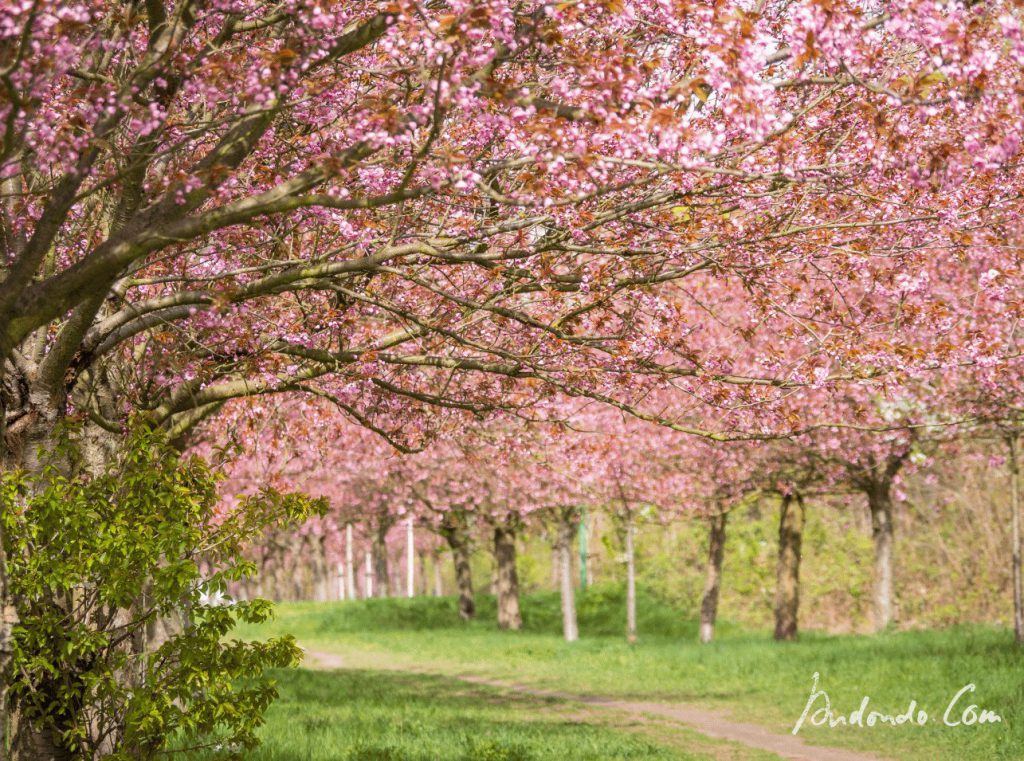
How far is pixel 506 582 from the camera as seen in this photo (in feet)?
123

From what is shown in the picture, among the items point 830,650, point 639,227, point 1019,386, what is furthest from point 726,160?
point 830,650

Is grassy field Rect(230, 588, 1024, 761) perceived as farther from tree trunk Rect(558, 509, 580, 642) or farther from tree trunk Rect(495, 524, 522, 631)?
tree trunk Rect(495, 524, 522, 631)

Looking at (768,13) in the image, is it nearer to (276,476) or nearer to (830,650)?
(276,476)

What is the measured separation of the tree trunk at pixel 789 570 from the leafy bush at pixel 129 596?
845 inches

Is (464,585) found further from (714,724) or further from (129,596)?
(129,596)

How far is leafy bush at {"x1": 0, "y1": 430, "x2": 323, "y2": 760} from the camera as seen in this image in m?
7.20

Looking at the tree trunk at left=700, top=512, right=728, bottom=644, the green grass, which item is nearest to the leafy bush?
the green grass

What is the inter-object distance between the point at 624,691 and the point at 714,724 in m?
4.93

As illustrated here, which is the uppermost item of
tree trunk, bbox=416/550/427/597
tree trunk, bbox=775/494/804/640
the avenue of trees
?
the avenue of trees

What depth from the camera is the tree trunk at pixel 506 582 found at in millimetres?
37094

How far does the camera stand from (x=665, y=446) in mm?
27859

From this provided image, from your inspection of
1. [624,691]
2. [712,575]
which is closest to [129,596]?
[624,691]

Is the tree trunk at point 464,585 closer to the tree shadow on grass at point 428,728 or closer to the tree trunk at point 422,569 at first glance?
the tree trunk at point 422,569

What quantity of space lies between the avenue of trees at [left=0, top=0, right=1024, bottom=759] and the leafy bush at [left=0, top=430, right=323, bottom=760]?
0.04 metres
